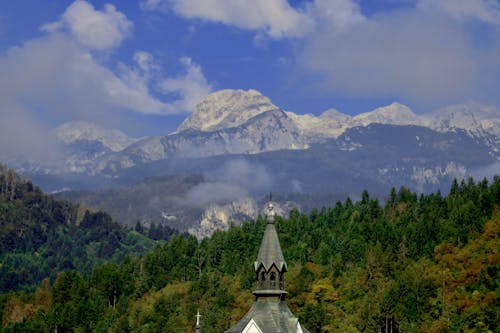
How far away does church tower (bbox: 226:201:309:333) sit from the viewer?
7631 cm

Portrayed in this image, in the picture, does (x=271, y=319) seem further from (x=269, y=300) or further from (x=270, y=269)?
(x=270, y=269)

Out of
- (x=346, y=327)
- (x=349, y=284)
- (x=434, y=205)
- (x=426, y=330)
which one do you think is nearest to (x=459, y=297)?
(x=426, y=330)

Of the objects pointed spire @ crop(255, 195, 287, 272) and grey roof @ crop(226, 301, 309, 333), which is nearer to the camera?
grey roof @ crop(226, 301, 309, 333)

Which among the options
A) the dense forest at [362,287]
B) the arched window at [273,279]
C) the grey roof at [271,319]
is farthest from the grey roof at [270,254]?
the dense forest at [362,287]

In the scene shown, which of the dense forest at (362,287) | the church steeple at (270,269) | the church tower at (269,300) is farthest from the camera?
the dense forest at (362,287)

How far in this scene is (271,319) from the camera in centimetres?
7669

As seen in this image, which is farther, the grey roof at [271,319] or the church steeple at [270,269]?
the church steeple at [270,269]

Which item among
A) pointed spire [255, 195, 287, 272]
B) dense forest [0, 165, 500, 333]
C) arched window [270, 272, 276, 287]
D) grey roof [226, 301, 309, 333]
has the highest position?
dense forest [0, 165, 500, 333]

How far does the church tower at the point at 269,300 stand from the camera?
250 feet

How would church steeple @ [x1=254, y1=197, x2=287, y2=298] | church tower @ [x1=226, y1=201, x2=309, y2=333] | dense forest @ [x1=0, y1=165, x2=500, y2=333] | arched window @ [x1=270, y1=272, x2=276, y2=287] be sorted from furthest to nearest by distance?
dense forest @ [x1=0, y1=165, x2=500, y2=333] < arched window @ [x1=270, y1=272, x2=276, y2=287] < church steeple @ [x1=254, y1=197, x2=287, y2=298] < church tower @ [x1=226, y1=201, x2=309, y2=333]

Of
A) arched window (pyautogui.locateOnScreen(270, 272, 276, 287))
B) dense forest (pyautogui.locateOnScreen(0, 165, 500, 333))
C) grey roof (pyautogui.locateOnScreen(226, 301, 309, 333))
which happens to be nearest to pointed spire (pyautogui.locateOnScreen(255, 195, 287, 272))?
arched window (pyautogui.locateOnScreen(270, 272, 276, 287))

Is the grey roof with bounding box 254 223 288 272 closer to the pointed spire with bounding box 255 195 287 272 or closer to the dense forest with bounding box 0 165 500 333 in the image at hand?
the pointed spire with bounding box 255 195 287 272

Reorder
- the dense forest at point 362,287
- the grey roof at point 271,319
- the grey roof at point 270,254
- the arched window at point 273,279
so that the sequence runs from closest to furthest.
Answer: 1. the grey roof at point 271,319
2. the grey roof at point 270,254
3. the arched window at point 273,279
4. the dense forest at point 362,287

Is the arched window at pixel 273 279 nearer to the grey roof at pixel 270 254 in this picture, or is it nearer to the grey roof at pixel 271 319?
the grey roof at pixel 270 254
